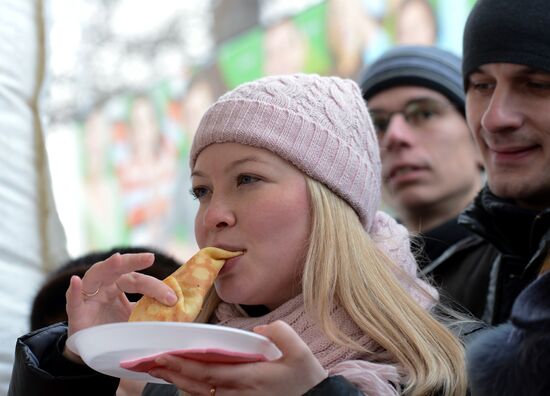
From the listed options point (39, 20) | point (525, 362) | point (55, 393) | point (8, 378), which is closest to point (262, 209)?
point (55, 393)

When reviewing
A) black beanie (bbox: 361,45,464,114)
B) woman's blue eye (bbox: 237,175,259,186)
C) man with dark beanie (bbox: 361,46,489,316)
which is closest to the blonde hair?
woman's blue eye (bbox: 237,175,259,186)

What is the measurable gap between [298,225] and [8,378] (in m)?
1.29

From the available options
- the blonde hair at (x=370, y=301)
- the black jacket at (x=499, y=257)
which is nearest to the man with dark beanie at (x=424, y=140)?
the black jacket at (x=499, y=257)

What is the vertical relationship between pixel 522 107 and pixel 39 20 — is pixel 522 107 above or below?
below

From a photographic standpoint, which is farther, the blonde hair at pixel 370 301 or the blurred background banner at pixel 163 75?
the blurred background banner at pixel 163 75

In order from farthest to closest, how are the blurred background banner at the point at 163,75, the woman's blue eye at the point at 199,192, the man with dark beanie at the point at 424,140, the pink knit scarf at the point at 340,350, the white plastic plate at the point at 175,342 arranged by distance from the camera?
1. the blurred background banner at the point at 163,75
2. the man with dark beanie at the point at 424,140
3. the woman's blue eye at the point at 199,192
4. the pink knit scarf at the point at 340,350
5. the white plastic plate at the point at 175,342

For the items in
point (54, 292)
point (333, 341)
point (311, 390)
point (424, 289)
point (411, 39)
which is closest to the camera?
point (311, 390)

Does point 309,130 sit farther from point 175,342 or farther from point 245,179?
point 175,342

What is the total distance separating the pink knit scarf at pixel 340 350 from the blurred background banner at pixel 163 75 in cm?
160

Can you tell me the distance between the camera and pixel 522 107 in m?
2.56

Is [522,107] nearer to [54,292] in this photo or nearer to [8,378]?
[54,292]

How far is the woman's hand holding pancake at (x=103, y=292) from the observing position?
208 cm

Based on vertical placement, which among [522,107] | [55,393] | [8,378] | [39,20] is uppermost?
[39,20]

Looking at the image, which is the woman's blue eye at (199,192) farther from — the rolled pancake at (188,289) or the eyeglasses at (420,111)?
the eyeglasses at (420,111)
